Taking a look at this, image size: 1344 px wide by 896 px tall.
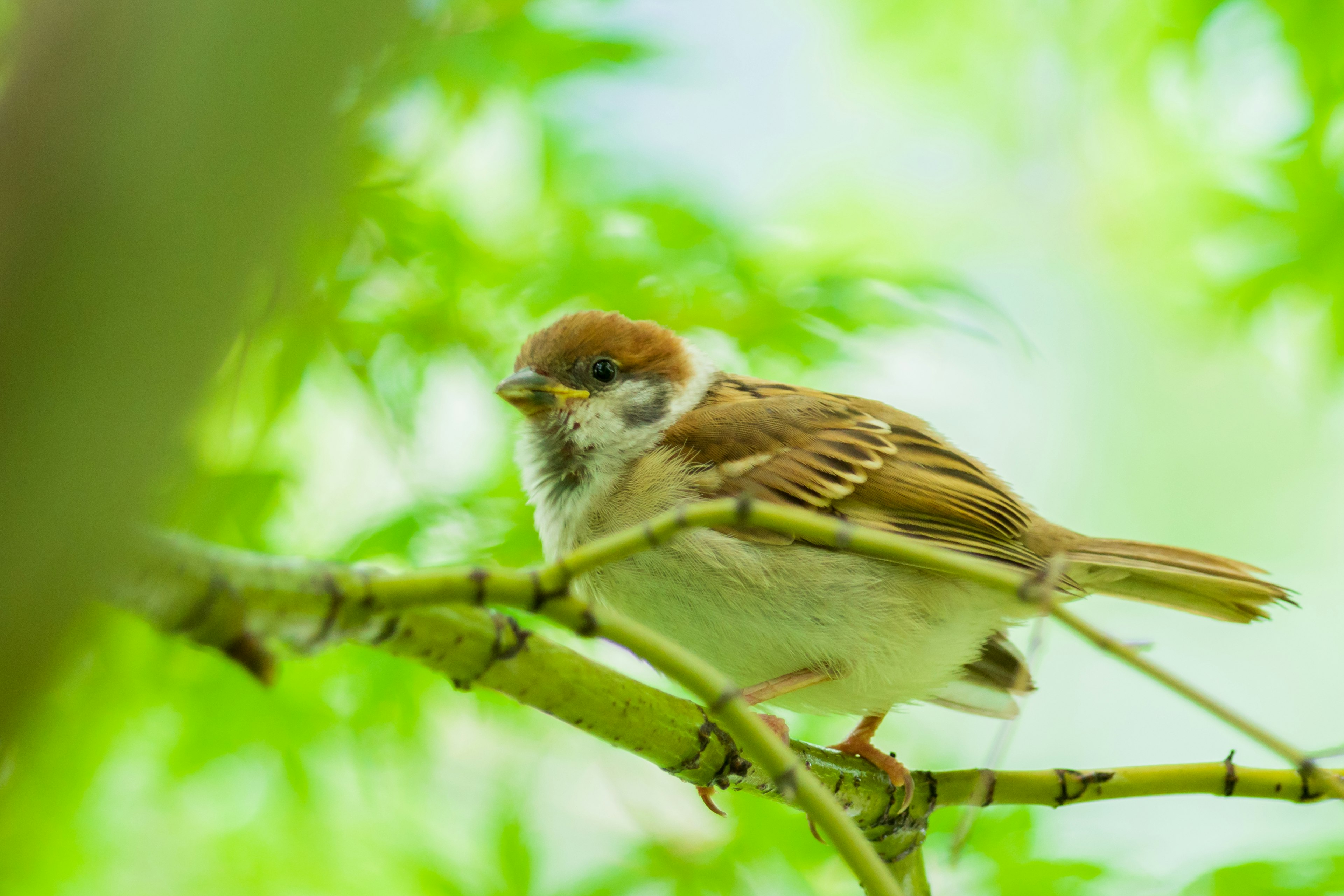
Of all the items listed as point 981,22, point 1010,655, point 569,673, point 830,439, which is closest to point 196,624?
point 569,673

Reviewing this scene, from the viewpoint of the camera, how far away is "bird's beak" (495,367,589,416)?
269 centimetres

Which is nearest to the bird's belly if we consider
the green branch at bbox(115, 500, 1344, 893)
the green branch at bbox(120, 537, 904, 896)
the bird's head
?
the bird's head

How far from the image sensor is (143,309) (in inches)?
30.6

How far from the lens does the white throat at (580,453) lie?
8.72 ft

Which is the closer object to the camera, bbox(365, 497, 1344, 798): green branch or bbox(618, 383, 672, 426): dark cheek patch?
bbox(365, 497, 1344, 798): green branch

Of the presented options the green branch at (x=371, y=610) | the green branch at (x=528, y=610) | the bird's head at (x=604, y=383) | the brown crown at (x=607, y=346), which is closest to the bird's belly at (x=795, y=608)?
the bird's head at (x=604, y=383)

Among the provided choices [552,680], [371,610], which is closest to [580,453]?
[552,680]

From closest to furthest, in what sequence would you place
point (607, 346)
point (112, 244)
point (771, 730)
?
1. point (112, 244)
2. point (771, 730)
3. point (607, 346)

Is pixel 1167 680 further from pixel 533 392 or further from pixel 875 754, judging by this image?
pixel 533 392

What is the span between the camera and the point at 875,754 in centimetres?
254

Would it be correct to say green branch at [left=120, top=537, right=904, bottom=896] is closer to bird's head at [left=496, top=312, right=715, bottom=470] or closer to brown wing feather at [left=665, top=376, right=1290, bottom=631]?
brown wing feather at [left=665, top=376, right=1290, bottom=631]

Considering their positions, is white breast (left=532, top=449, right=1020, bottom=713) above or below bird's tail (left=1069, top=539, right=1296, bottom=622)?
below

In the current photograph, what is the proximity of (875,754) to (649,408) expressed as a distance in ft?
3.25

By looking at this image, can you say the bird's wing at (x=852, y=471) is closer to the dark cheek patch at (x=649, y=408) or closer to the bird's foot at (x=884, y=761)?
the dark cheek patch at (x=649, y=408)
